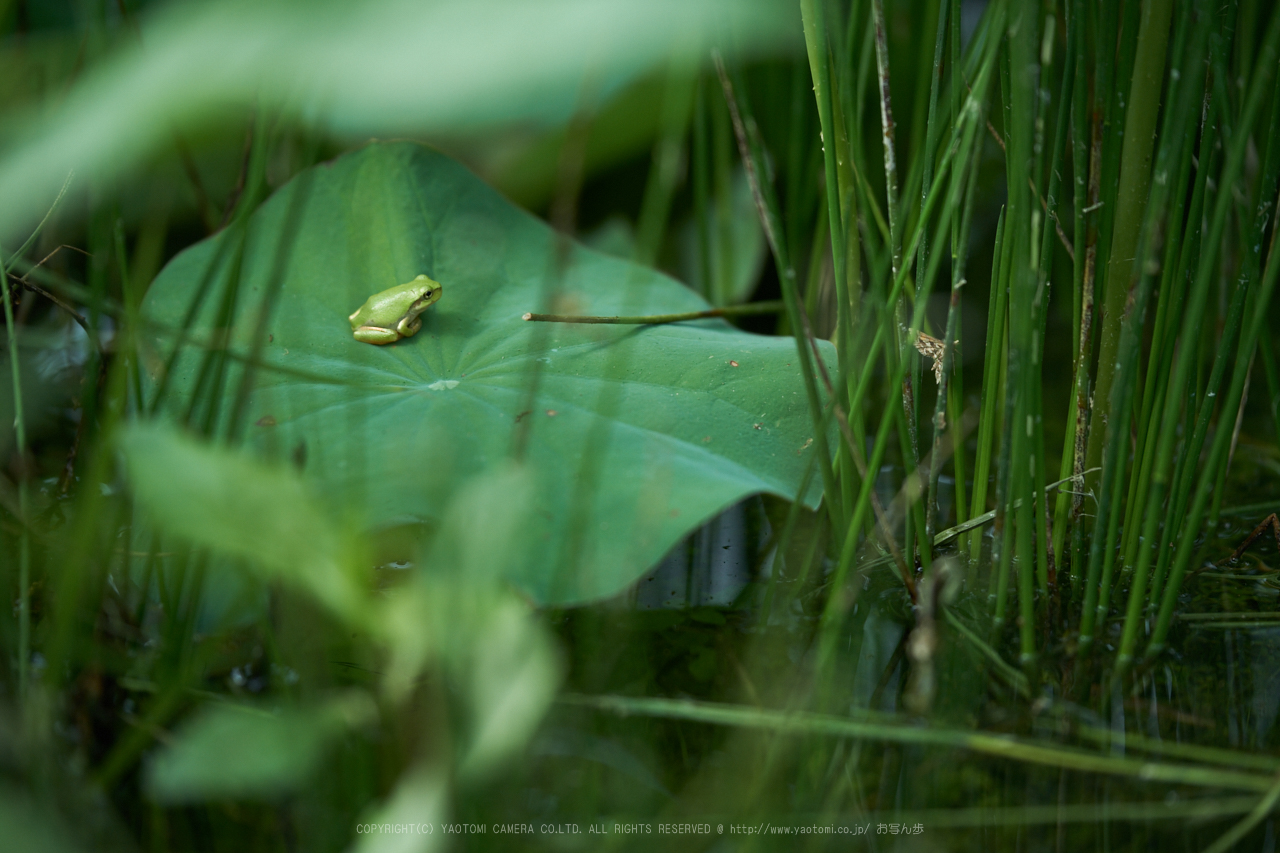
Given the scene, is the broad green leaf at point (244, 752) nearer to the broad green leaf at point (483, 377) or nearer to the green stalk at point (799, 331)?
the broad green leaf at point (483, 377)

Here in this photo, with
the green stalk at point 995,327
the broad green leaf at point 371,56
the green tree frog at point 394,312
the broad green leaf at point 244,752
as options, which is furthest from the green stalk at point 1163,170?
the green tree frog at point 394,312

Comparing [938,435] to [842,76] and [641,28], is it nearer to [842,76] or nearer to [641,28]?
[842,76]

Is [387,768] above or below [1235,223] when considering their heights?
below

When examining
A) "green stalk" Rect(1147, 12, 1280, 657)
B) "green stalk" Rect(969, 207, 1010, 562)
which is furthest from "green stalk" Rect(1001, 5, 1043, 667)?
"green stalk" Rect(1147, 12, 1280, 657)

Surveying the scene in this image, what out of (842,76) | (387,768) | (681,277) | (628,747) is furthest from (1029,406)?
(681,277)

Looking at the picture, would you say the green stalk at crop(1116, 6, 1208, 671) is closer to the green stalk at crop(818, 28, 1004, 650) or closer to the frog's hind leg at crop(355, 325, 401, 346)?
the green stalk at crop(818, 28, 1004, 650)

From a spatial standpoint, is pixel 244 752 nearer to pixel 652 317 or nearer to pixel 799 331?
pixel 799 331

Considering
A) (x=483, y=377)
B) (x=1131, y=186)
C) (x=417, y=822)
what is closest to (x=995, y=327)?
(x=1131, y=186)
